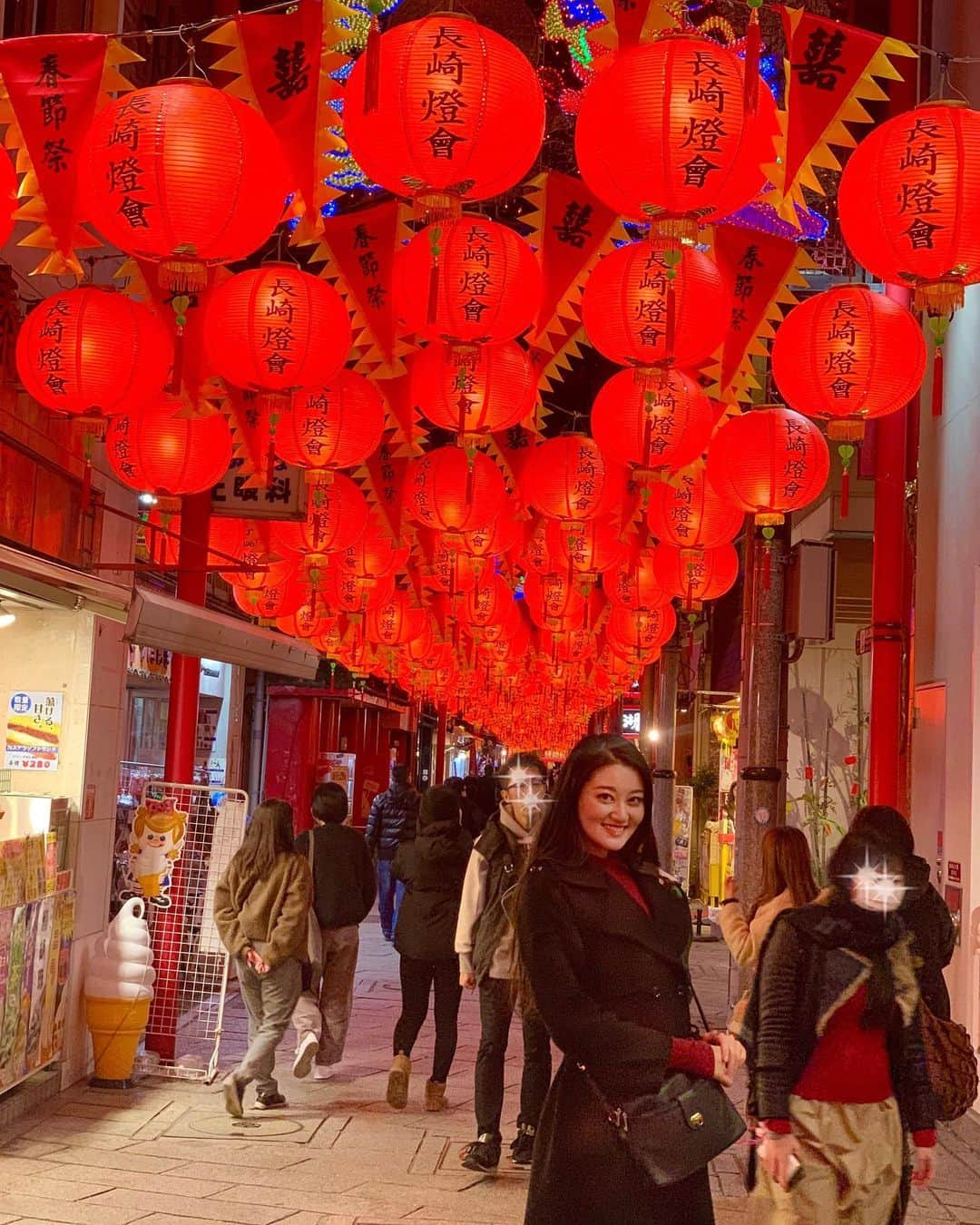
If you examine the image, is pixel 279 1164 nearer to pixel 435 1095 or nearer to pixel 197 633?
pixel 435 1095

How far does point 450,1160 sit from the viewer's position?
7.40 m

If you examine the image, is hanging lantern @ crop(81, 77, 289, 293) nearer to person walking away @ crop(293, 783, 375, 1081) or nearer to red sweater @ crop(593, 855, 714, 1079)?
red sweater @ crop(593, 855, 714, 1079)

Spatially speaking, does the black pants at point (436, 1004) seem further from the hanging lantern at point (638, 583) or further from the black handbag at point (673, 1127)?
the hanging lantern at point (638, 583)

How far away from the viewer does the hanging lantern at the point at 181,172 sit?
18.1 ft

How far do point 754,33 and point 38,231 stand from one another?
360cm

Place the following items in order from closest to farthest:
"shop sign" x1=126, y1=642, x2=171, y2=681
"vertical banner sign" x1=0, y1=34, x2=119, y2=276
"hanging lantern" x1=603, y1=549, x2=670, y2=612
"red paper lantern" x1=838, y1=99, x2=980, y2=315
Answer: "red paper lantern" x1=838, y1=99, x2=980, y2=315
"vertical banner sign" x1=0, y1=34, x2=119, y2=276
"hanging lantern" x1=603, y1=549, x2=670, y2=612
"shop sign" x1=126, y1=642, x2=171, y2=681

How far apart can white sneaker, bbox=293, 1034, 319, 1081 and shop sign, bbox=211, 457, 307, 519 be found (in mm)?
4180

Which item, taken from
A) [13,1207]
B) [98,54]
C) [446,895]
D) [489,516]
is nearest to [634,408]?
[489,516]

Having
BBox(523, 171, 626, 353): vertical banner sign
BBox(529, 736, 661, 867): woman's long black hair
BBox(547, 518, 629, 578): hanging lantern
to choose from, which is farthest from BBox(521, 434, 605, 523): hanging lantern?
BBox(529, 736, 661, 867): woman's long black hair

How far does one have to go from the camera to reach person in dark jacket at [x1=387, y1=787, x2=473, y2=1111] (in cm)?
850

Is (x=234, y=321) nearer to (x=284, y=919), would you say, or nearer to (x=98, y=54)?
(x=98, y=54)

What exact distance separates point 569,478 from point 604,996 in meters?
7.31

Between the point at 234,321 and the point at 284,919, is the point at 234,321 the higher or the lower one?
the higher one

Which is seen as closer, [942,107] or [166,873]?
[942,107]
